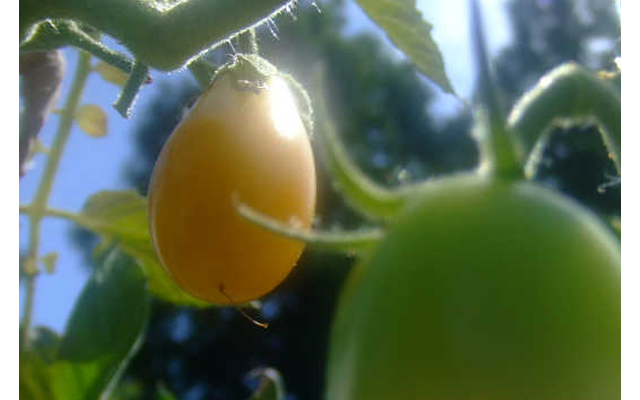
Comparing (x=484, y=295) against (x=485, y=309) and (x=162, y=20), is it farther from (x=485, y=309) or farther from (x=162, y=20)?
(x=162, y=20)

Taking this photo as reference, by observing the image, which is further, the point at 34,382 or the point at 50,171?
the point at 50,171

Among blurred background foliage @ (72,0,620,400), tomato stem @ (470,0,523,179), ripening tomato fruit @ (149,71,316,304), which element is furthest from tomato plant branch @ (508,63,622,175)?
blurred background foliage @ (72,0,620,400)

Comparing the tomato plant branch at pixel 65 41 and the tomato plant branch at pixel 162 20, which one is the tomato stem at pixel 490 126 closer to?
the tomato plant branch at pixel 162 20

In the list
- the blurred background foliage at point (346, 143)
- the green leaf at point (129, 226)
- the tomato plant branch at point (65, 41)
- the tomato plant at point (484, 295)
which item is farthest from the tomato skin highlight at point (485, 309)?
the blurred background foliage at point (346, 143)

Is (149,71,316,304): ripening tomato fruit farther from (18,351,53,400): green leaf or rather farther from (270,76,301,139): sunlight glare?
(18,351,53,400): green leaf

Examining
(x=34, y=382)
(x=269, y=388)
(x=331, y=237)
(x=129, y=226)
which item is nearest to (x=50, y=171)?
(x=129, y=226)

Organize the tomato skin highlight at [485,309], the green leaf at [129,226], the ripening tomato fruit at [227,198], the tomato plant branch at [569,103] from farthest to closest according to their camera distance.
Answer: the green leaf at [129,226] → the ripening tomato fruit at [227,198] → the tomato plant branch at [569,103] → the tomato skin highlight at [485,309]
